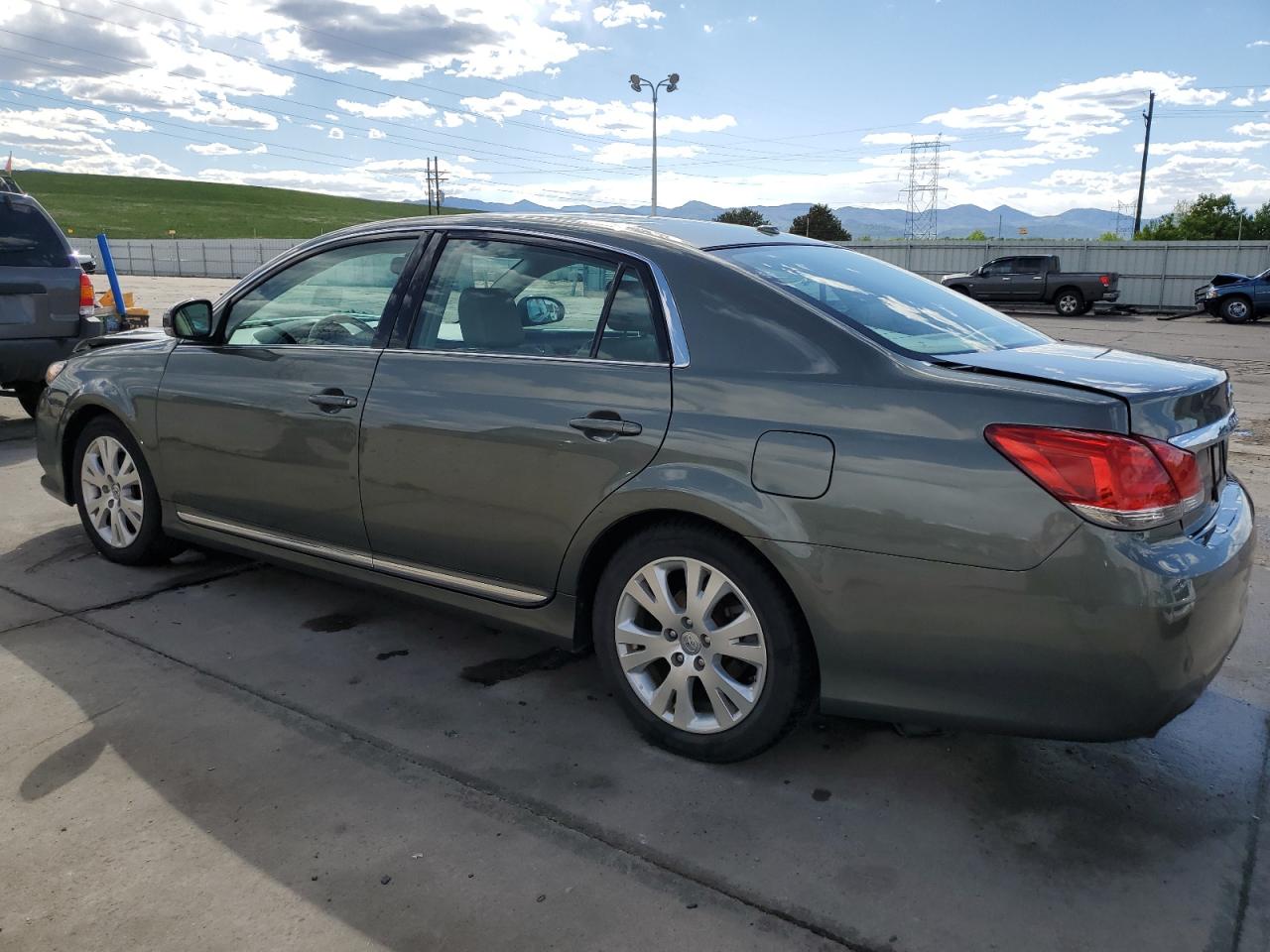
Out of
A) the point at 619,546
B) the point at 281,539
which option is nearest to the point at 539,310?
the point at 619,546

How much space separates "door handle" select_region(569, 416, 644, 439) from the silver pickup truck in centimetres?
2607

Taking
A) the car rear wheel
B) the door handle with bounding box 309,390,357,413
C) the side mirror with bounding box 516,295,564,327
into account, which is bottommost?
the car rear wheel

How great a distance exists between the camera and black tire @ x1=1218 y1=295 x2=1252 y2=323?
24.8 metres

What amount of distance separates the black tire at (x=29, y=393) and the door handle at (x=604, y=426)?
7.28 m

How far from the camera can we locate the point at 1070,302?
90.0 ft

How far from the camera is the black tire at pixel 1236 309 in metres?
24.8

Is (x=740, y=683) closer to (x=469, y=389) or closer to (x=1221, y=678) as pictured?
(x=469, y=389)

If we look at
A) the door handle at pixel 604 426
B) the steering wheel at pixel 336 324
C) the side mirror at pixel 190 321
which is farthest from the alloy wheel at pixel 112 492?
the door handle at pixel 604 426

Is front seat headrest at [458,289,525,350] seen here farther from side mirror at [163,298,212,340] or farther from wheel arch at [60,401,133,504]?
wheel arch at [60,401,133,504]

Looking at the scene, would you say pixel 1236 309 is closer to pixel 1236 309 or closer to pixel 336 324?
pixel 1236 309

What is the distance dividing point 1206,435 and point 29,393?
9.06 metres

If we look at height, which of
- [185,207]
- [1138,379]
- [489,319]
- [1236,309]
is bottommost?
[1236,309]

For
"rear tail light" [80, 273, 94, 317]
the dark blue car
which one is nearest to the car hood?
"rear tail light" [80, 273, 94, 317]

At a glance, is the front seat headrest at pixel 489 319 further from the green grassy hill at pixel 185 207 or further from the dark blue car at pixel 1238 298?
the green grassy hill at pixel 185 207
